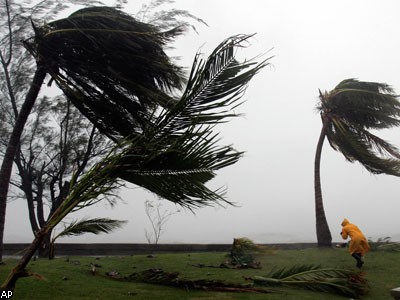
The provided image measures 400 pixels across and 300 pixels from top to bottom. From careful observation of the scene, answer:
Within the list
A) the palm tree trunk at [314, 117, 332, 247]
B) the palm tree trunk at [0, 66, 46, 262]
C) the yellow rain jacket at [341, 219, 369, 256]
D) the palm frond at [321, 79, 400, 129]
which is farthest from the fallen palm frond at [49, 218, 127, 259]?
the palm frond at [321, 79, 400, 129]

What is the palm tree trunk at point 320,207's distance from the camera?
13.4 metres

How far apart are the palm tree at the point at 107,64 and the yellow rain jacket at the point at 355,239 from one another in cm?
567

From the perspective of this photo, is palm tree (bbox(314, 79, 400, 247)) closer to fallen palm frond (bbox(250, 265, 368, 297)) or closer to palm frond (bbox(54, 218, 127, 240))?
fallen palm frond (bbox(250, 265, 368, 297))

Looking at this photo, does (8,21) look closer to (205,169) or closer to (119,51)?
(119,51)

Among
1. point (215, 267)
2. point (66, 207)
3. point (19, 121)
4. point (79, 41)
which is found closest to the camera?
point (66, 207)

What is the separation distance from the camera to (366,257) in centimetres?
1027

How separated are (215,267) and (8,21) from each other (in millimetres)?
7663

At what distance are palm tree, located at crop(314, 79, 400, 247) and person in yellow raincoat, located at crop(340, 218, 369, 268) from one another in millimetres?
4990

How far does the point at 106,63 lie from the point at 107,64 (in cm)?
3

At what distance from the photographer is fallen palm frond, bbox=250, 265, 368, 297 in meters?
4.87

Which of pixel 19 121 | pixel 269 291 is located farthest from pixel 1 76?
pixel 269 291

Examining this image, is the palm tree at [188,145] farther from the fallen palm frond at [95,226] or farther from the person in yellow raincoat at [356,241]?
the person in yellow raincoat at [356,241]

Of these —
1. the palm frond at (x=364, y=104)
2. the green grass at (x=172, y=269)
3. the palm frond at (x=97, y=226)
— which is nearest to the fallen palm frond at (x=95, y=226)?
the palm frond at (x=97, y=226)

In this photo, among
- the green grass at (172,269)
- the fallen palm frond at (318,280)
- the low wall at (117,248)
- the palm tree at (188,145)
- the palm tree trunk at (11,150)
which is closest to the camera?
the palm tree at (188,145)
